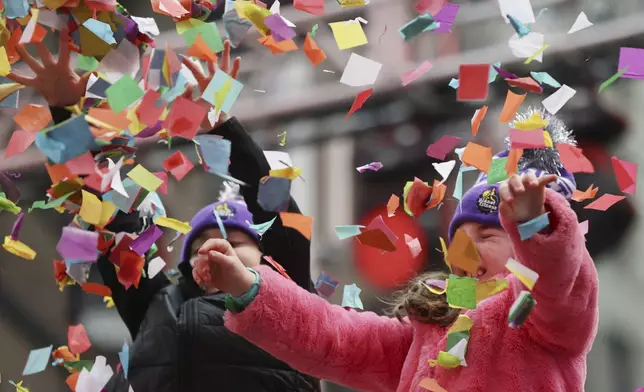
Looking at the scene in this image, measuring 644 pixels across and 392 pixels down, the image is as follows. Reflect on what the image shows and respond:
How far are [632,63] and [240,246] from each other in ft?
2.21

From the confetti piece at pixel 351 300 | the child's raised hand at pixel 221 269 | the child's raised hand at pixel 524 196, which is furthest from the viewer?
the confetti piece at pixel 351 300

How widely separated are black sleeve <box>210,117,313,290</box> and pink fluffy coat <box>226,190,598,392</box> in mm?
244

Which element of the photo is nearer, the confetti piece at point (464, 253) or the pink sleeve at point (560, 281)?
the pink sleeve at point (560, 281)

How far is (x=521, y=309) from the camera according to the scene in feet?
3.34

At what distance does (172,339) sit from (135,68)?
1.51ft

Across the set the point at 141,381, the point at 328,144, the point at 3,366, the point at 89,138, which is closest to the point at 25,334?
the point at 3,366

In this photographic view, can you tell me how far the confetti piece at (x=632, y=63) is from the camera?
3.99 ft

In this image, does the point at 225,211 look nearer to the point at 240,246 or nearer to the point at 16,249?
the point at 240,246

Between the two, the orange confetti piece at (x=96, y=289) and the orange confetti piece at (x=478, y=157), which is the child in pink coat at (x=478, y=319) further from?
the orange confetti piece at (x=96, y=289)

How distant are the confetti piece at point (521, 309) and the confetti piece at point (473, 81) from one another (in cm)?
30

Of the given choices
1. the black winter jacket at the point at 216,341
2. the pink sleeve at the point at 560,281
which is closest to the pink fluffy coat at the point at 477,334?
the pink sleeve at the point at 560,281

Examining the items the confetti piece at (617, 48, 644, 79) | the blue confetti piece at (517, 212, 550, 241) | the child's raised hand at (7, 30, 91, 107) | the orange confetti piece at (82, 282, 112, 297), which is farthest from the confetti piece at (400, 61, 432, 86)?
the orange confetti piece at (82, 282, 112, 297)

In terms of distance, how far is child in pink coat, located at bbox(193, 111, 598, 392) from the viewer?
38.9 inches

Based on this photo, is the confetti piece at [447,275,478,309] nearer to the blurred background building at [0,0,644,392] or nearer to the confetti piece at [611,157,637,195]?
the confetti piece at [611,157,637,195]
